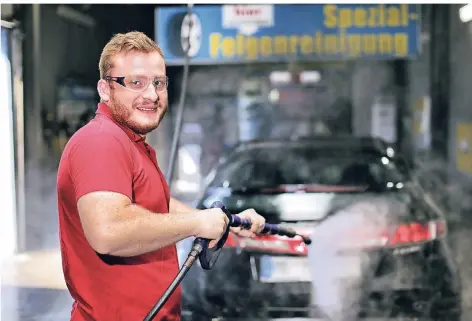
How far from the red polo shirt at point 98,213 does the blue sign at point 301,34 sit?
227cm

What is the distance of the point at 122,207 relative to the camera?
157 cm

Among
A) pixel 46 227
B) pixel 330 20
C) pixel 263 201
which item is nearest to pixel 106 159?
pixel 263 201

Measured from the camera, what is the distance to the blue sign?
401cm

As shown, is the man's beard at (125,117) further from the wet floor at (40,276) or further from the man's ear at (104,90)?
the wet floor at (40,276)

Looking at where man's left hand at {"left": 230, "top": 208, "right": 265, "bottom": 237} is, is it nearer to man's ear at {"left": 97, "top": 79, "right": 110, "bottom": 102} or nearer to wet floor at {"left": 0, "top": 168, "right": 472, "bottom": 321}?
man's ear at {"left": 97, "top": 79, "right": 110, "bottom": 102}

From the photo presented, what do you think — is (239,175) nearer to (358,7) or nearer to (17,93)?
(358,7)

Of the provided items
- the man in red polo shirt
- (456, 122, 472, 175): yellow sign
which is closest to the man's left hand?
the man in red polo shirt

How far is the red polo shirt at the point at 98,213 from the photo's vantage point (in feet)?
5.25

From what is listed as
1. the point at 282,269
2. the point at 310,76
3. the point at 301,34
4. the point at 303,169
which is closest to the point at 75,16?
the point at 301,34

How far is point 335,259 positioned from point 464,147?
4475mm

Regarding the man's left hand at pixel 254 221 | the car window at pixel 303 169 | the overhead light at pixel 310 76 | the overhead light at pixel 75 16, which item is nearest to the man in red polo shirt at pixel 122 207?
the man's left hand at pixel 254 221

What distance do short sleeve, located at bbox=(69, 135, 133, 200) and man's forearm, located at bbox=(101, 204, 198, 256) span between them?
58 mm

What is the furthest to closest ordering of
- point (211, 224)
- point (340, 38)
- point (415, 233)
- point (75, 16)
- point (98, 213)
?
point (75, 16), point (340, 38), point (415, 233), point (211, 224), point (98, 213)

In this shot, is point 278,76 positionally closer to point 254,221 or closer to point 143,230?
point 254,221
